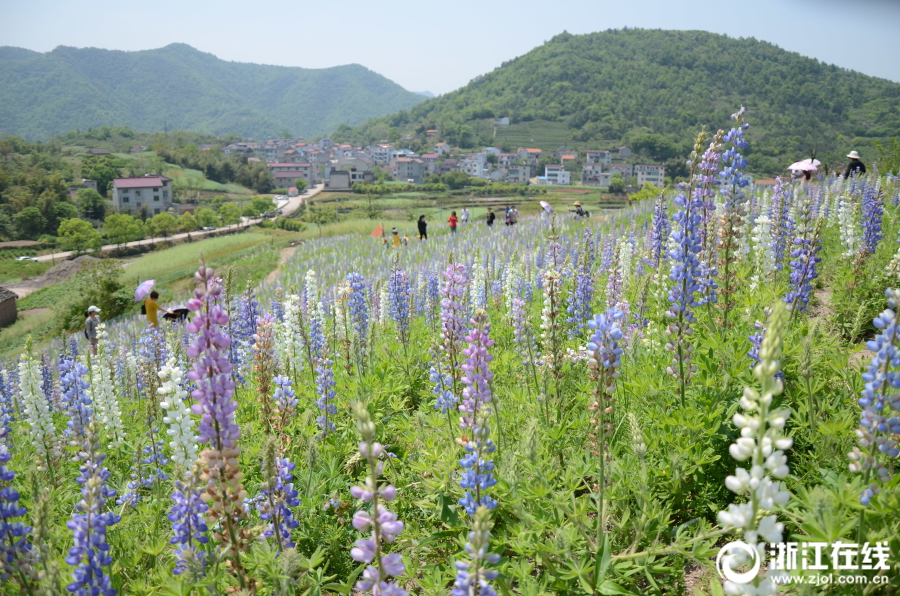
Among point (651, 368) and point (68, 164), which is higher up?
point (68, 164)

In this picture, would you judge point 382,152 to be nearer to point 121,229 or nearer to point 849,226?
point 121,229

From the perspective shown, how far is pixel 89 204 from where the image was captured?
9475 cm

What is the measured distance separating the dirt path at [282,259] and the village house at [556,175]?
101m

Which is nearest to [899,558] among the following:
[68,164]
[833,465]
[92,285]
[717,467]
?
[833,465]

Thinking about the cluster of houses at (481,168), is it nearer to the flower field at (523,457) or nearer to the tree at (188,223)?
the tree at (188,223)

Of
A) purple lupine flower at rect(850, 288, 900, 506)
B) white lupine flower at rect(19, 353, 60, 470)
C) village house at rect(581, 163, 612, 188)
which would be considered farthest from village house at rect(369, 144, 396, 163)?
purple lupine flower at rect(850, 288, 900, 506)

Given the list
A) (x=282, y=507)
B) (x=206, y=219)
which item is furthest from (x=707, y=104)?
(x=282, y=507)

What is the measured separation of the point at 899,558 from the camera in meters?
2.35

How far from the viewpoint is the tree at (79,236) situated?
77.3m

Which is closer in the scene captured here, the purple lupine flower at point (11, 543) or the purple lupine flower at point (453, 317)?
the purple lupine flower at point (11, 543)

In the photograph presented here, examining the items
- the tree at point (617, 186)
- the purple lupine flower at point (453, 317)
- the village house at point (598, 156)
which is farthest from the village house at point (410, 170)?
the purple lupine flower at point (453, 317)

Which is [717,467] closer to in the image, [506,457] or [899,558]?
[899,558]

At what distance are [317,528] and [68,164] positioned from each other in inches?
5830

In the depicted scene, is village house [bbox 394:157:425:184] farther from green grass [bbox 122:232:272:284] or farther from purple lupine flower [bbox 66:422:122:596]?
purple lupine flower [bbox 66:422:122:596]
